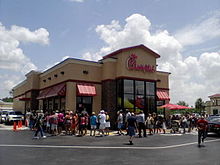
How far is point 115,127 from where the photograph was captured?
904 inches

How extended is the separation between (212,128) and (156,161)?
37.3ft

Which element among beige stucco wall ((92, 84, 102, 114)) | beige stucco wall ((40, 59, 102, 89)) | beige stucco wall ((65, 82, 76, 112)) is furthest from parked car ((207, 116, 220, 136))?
beige stucco wall ((65, 82, 76, 112))

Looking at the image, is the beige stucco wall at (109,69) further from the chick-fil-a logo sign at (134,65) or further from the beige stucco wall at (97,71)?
the chick-fil-a logo sign at (134,65)

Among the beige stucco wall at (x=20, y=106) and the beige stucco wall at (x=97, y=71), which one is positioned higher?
the beige stucco wall at (x=97, y=71)

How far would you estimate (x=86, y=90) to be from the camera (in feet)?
76.0

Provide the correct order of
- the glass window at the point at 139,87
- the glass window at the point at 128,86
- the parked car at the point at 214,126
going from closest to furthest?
the parked car at the point at 214,126
the glass window at the point at 128,86
the glass window at the point at 139,87

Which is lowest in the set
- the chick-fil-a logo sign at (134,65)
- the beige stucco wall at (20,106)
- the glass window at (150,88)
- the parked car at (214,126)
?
the parked car at (214,126)

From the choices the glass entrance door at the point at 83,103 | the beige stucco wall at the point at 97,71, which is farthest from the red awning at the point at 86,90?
the glass entrance door at the point at 83,103

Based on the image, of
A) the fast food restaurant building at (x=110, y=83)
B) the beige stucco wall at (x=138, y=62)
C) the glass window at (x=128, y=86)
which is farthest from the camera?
the glass window at (x=128, y=86)

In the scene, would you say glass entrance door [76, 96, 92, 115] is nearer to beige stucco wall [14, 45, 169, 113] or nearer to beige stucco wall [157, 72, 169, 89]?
beige stucco wall [14, 45, 169, 113]

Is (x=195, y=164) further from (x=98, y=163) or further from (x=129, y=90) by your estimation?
(x=129, y=90)

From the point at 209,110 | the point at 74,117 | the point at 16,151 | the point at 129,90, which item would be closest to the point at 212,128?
the point at 129,90

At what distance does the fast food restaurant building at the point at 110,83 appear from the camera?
23.3m

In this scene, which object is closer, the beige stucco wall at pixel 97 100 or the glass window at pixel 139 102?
the beige stucco wall at pixel 97 100
